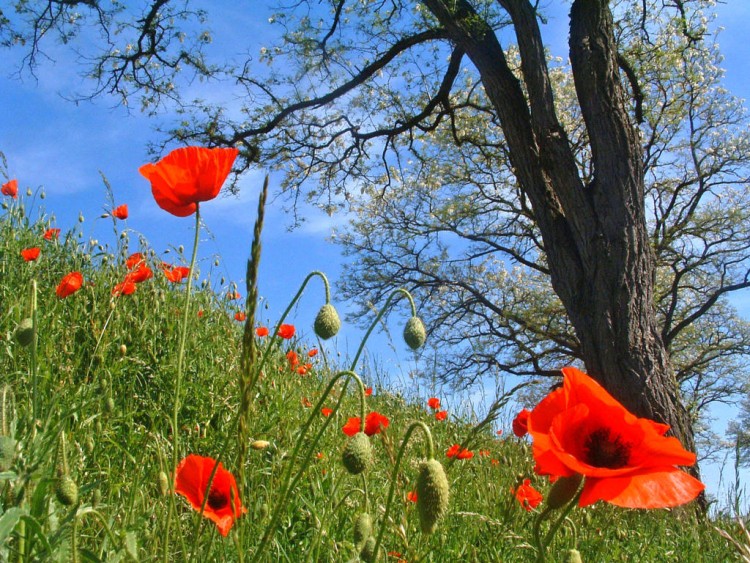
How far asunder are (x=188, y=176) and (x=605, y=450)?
821 mm

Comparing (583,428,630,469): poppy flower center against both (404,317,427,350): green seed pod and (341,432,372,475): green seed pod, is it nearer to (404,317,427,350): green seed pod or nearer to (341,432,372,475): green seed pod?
(341,432,372,475): green seed pod

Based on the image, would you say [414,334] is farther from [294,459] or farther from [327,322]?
[294,459]

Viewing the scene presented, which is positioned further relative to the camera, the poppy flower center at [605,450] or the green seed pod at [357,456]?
the green seed pod at [357,456]

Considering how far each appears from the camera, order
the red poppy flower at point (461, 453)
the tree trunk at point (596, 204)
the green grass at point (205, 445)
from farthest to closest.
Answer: the tree trunk at point (596, 204) < the green grass at point (205, 445) < the red poppy flower at point (461, 453)

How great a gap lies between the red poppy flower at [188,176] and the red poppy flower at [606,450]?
0.68m

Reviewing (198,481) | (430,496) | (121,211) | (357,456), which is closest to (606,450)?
(430,496)

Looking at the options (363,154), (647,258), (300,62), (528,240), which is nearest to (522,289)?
(528,240)

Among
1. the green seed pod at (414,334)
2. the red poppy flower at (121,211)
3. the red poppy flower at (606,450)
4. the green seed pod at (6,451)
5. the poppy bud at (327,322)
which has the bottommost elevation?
the green seed pod at (6,451)

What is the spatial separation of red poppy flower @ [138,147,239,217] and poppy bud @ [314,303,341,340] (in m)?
0.29

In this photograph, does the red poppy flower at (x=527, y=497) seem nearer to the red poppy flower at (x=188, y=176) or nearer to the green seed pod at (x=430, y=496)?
the green seed pod at (x=430, y=496)

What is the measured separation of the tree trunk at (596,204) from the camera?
19.2 feet

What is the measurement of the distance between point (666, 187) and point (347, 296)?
20.8ft

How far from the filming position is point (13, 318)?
3480 millimetres

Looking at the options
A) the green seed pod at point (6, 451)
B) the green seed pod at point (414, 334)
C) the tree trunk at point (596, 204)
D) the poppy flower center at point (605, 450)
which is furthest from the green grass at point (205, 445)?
the tree trunk at point (596, 204)
